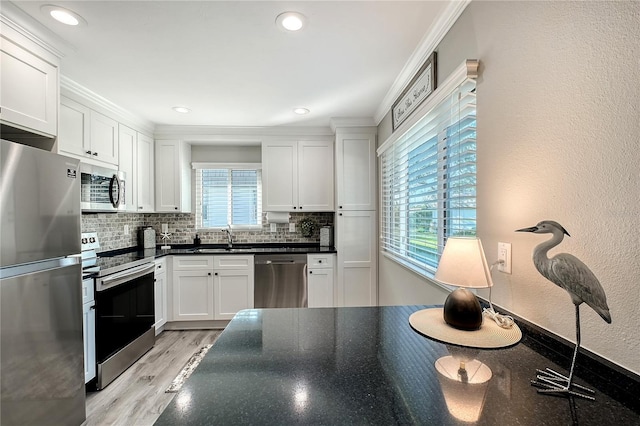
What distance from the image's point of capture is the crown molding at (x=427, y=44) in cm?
141

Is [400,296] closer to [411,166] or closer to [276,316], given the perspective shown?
[411,166]

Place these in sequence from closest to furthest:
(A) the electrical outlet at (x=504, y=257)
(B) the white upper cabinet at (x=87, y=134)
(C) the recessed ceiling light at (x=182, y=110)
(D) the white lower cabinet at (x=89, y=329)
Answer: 1. (A) the electrical outlet at (x=504, y=257)
2. (D) the white lower cabinet at (x=89, y=329)
3. (B) the white upper cabinet at (x=87, y=134)
4. (C) the recessed ceiling light at (x=182, y=110)

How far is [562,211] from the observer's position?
33.9 inches

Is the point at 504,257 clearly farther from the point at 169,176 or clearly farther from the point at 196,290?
the point at 169,176

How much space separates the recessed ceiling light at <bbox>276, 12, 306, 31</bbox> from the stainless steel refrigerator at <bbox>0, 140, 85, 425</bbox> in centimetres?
146

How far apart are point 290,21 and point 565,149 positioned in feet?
4.75

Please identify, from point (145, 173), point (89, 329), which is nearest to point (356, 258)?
point (89, 329)

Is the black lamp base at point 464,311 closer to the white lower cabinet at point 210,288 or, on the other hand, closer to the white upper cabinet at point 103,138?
the white lower cabinet at point 210,288

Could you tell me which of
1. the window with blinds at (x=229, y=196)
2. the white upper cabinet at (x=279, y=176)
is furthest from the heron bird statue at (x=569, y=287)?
the window with blinds at (x=229, y=196)

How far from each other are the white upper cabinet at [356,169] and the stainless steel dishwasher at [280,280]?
865 millimetres

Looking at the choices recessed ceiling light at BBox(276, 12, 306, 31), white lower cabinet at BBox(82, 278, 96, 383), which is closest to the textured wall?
recessed ceiling light at BBox(276, 12, 306, 31)

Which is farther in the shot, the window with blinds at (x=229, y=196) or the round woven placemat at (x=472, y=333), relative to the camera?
the window with blinds at (x=229, y=196)

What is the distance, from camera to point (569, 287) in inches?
26.1

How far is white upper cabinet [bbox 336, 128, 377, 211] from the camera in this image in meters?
3.24
